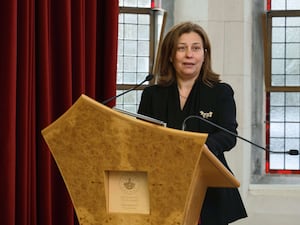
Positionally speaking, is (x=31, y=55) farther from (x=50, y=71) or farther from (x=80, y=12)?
(x=80, y=12)

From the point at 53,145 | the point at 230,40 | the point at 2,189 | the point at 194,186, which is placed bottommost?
the point at 2,189

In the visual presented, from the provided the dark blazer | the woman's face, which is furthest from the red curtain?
the woman's face

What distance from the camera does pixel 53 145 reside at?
158 centimetres

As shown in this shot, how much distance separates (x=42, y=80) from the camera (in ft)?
9.45

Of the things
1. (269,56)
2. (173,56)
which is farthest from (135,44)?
(173,56)

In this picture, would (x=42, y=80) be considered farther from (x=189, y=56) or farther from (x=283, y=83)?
(x=283, y=83)

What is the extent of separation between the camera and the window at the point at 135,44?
12.8 feet

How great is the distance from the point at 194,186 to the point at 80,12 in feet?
5.52

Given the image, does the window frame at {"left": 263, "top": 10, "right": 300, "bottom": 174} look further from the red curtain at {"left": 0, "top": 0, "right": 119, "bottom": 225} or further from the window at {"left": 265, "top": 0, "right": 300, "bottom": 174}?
the red curtain at {"left": 0, "top": 0, "right": 119, "bottom": 225}

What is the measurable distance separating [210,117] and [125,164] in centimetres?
83

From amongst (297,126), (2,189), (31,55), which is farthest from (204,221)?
(297,126)

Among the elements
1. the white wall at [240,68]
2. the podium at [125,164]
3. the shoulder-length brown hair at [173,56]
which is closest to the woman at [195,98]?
the shoulder-length brown hair at [173,56]

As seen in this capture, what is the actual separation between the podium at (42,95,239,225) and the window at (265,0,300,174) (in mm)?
2435

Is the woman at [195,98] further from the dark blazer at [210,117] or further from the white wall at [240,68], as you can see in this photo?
the white wall at [240,68]
